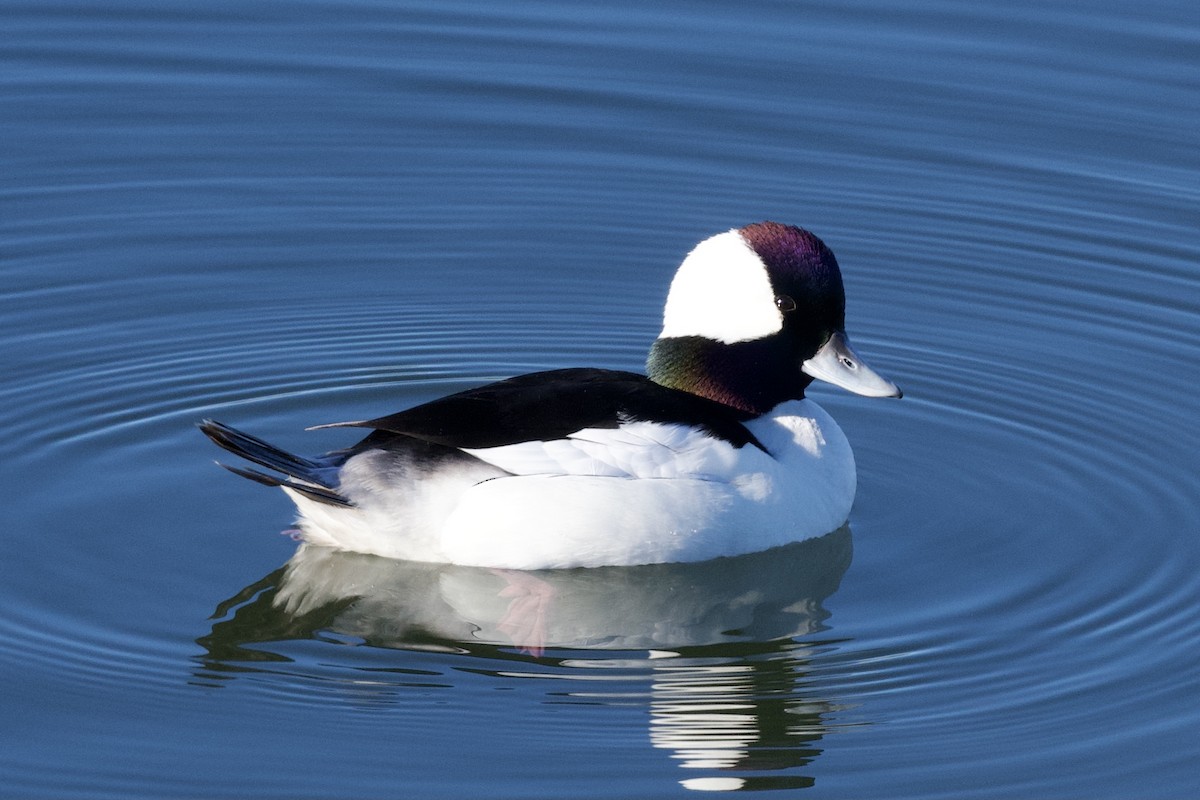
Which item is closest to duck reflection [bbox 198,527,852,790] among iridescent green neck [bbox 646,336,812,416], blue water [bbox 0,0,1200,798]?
blue water [bbox 0,0,1200,798]

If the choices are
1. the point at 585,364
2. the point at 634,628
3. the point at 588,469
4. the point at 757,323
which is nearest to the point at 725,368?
the point at 757,323

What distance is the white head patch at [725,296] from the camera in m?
8.80

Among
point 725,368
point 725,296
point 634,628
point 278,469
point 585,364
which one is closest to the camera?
point 634,628

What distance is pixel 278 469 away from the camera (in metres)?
8.25

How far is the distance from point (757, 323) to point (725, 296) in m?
0.18

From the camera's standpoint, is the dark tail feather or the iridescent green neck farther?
the iridescent green neck

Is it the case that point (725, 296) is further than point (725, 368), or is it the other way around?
point (725, 368)

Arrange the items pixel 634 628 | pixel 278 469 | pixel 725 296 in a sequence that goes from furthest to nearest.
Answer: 1. pixel 725 296
2. pixel 278 469
3. pixel 634 628

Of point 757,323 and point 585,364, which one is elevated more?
point 757,323

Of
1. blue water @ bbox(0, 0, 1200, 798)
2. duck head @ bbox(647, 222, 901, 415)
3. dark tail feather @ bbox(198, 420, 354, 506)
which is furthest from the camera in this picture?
duck head @ bbox(647, 222, 901, 415)

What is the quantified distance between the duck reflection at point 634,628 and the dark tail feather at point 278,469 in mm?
409

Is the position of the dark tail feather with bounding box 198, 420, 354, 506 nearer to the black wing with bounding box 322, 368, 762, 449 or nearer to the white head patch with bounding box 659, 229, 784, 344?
the black wing with bounding box 322, 368, 762, 449

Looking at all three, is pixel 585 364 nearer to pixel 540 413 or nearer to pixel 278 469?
pixel 540 413

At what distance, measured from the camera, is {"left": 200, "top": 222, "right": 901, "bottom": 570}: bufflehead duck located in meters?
8.27
